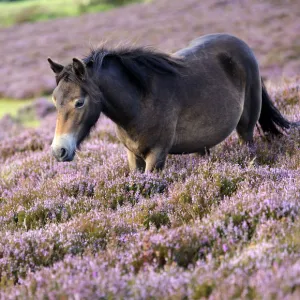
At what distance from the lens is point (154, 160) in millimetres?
4582

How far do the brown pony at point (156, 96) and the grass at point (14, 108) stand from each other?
925 centimetres

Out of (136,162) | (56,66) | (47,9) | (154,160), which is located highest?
(56,66)

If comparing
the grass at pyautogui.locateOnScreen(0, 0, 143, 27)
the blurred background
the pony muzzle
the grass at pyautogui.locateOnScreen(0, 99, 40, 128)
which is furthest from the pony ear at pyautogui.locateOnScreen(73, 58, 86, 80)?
the grass at pyautogui.locateOnScreen(0, 0, 143, 27)

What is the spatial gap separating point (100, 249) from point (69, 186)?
174 centimetres

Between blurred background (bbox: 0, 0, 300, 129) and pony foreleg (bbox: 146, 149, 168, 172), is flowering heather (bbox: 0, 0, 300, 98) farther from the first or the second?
pony foreleg (bbox: 146, 149, 168, 172)

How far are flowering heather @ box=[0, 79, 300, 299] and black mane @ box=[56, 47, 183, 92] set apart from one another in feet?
3.24

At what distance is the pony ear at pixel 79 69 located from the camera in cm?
401

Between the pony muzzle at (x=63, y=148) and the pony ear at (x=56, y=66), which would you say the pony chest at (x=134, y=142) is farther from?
the pony ear at (x=56, y=66)

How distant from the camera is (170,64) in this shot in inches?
191

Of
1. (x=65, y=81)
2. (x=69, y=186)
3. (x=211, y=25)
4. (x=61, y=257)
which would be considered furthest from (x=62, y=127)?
(x=211, y=25)

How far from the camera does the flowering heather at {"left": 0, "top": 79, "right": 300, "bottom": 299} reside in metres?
2.42

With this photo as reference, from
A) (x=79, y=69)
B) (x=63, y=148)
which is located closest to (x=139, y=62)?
(x=79, y=69)

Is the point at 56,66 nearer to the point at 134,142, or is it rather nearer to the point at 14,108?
the point at 134,142

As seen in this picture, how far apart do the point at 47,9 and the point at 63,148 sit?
40.5 metres
